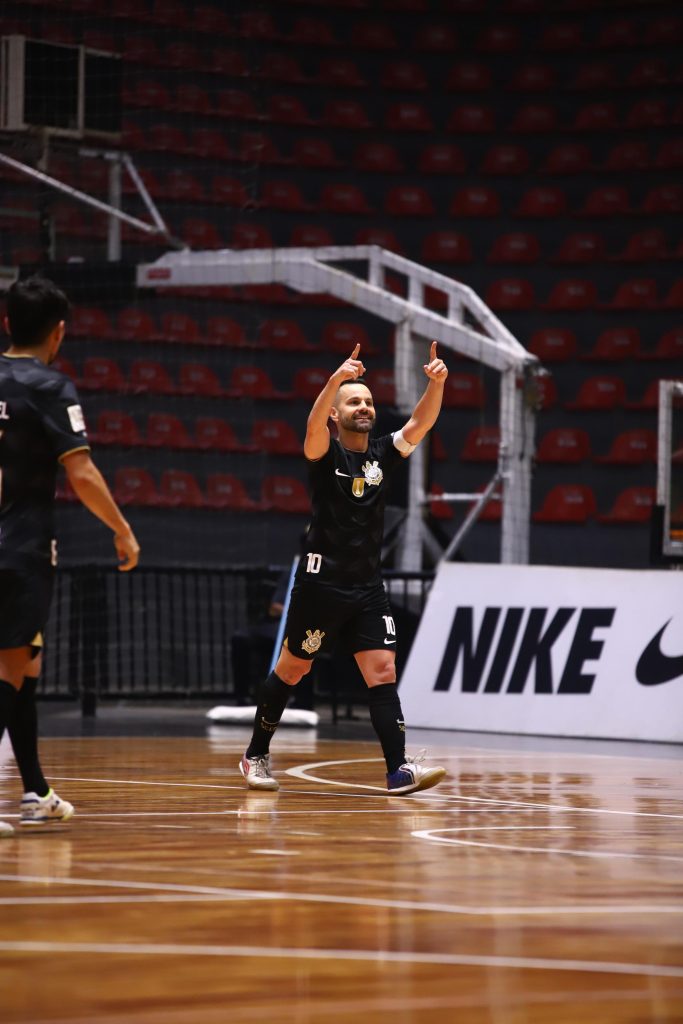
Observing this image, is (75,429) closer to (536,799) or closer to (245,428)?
(536,799)

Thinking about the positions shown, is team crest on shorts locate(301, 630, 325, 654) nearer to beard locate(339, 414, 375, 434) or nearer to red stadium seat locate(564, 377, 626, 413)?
beard locate(339, 414, 375, 434)

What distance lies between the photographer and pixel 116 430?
1664 cm

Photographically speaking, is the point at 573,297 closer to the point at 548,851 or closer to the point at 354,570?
the point at 354,570

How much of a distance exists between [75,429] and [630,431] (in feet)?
45.2

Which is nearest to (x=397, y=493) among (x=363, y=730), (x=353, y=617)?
(x=363, y=730)

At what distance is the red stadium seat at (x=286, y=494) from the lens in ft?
57.7

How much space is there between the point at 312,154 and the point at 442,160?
5.55ft

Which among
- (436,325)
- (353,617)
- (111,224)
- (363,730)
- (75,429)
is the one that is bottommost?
(363,730)

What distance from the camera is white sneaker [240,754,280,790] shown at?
22.2 ft

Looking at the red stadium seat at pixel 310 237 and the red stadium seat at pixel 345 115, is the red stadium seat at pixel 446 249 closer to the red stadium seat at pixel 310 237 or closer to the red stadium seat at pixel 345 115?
the red stadium seat at pixel 310 237

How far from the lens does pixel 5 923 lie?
11.4 ft

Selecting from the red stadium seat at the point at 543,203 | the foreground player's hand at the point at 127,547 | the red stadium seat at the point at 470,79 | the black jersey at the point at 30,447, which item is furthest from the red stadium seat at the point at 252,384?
the foreground player's hand at the point at 127,547

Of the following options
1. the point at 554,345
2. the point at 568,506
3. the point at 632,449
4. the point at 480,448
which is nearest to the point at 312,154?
the point at 554,345

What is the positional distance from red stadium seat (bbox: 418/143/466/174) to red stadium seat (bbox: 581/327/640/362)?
3.23 meters
